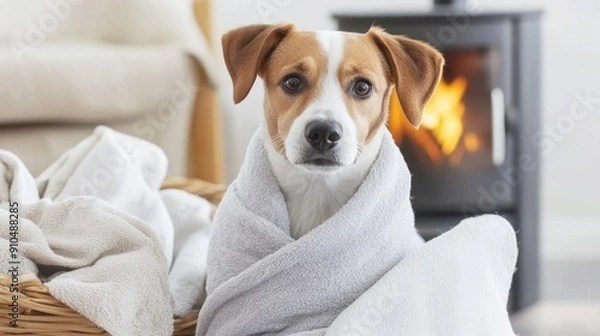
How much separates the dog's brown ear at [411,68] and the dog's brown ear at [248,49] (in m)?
0.15

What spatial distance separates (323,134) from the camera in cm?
134

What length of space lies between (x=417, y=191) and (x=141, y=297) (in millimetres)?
1464

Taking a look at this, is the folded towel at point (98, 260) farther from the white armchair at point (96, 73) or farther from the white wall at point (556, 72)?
the white wall at point (556, 72)

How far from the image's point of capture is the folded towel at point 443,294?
→ 1342 mm

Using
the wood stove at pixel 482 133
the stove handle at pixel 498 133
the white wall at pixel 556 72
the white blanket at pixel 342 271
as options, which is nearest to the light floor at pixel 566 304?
the wood stove at pixel 482 133

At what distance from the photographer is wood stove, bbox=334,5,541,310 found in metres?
2.69

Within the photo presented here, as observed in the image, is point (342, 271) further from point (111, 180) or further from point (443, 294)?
point (111, 180)

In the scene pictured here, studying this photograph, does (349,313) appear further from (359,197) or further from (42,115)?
(42,115)

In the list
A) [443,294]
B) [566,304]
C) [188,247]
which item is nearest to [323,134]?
[443,294]

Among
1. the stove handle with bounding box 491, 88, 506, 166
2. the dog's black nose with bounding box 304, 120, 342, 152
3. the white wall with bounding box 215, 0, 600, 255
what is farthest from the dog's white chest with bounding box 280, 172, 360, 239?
the white wall with bounding box 215, 0, 600, 255

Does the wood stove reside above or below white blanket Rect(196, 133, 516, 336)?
below

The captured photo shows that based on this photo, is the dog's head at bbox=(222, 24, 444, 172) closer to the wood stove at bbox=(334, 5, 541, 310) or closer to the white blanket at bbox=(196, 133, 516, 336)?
the white blanket at bbox=(196, 133, 516, 336)

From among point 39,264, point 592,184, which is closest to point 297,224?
point 39,264

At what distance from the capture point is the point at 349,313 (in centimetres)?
133
